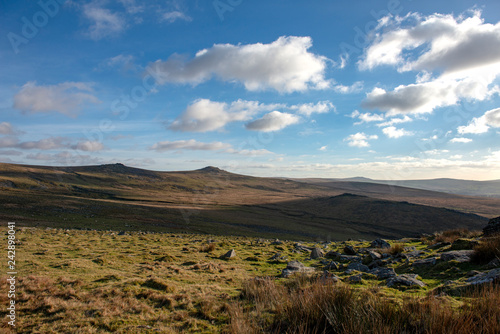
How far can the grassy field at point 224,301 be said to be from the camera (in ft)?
15.5

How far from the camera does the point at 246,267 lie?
52.4 feet

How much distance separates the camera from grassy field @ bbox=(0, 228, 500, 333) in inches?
186

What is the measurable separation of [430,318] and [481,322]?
728mm

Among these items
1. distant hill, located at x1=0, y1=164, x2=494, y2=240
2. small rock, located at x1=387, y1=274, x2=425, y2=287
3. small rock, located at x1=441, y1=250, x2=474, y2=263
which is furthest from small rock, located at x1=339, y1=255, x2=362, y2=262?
distant hill, located at x1=0, y1=164, x2=494, y2=240

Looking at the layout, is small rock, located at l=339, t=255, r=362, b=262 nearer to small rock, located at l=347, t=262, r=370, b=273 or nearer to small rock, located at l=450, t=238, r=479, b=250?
small rock, located at l=347, t=262, r=370, b=273

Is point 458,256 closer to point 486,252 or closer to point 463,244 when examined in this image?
point 486,252

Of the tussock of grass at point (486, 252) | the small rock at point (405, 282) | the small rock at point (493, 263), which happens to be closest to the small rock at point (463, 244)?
the tussock of grass at point (486, 252)

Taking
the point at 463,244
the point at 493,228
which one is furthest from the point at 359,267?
the point at 493,228

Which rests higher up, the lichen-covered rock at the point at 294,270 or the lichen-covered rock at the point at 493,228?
the lichen-covered rock at the point at 493,228

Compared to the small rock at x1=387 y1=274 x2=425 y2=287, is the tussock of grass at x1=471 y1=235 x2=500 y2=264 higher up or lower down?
higher up

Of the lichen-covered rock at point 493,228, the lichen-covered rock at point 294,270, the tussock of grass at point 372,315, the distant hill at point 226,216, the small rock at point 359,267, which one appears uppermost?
the tussock of grass at point 372,315

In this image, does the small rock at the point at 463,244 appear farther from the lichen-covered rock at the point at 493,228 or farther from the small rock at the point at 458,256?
the lichen-covered rock at the point at 493,228

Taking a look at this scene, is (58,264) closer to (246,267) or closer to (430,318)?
(246,267)

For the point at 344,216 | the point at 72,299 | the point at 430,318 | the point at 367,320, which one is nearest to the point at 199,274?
the point at 72,299
